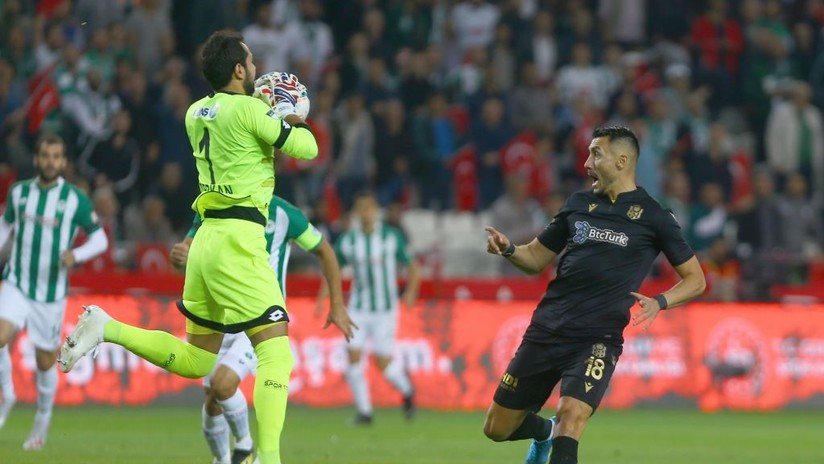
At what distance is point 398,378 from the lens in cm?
1733

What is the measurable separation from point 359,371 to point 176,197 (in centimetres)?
401

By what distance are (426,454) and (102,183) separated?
788cm

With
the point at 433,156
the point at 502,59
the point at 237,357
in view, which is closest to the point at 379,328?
the point at 433,156

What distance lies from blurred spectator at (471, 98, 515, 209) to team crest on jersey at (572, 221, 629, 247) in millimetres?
12255

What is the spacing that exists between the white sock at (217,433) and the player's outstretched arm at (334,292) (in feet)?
3.53

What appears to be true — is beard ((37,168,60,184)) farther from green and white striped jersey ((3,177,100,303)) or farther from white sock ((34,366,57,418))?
white sock ((34,366,57,418))

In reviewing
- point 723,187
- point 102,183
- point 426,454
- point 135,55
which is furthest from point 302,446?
point 723,187

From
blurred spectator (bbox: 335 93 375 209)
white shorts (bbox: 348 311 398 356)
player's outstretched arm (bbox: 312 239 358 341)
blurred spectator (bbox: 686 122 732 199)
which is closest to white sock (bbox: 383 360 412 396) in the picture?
white shorts (bbox: 348 311 398 356)

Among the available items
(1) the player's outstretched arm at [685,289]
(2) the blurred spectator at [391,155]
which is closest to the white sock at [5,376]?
(1) the player's outstretched arm at [685,289]

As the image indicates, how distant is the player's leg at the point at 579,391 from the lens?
870cm

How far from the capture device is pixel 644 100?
75.4 feet

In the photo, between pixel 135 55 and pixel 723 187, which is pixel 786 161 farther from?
pixel 135 55

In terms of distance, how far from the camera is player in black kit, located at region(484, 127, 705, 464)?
9141mm

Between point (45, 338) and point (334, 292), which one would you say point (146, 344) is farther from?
point (45, 338)
